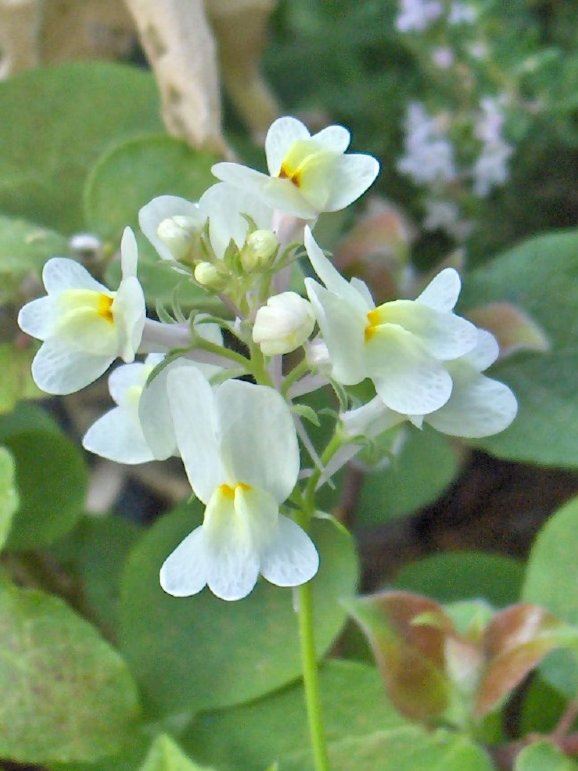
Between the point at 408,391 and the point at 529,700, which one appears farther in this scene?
the point at 529,700

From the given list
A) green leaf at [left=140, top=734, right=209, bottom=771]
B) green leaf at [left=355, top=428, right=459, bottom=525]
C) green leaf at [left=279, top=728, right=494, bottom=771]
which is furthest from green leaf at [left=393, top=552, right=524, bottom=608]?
green leaf at [left=140, top=734, right=209, bottom=771]

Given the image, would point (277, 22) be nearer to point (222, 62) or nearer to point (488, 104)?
point (222, 62)

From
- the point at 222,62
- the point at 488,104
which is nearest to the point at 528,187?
the point at 488,104

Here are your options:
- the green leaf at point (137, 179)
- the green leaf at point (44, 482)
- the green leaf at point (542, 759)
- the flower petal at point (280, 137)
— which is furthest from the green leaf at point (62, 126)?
the green leaf at point (542, 759)

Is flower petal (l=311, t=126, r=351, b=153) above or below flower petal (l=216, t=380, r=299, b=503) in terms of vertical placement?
above

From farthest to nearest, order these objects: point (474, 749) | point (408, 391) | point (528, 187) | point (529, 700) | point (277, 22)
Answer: point (277, 22) → point (528, 187) → point (529, 700) → point (474, 749) → point (408, 391)

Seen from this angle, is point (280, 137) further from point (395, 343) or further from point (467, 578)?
point (467, 578)

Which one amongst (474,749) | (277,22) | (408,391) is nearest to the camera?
(408,391)

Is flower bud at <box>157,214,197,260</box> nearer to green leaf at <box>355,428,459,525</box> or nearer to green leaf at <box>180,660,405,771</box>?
green leaf at <box>180,660,405,771</box>
